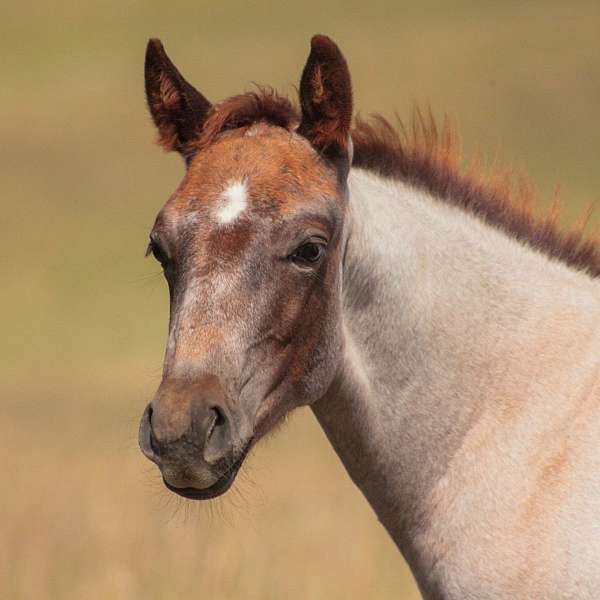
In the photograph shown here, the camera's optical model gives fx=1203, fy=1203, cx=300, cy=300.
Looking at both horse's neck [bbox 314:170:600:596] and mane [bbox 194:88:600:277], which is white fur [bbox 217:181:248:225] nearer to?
horse's neck [bbox 314:170:600:596]

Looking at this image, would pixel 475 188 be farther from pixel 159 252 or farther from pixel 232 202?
pixel 159 252

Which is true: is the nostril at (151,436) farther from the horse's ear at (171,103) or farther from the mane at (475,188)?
the mane at (475,188)

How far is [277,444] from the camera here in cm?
1734

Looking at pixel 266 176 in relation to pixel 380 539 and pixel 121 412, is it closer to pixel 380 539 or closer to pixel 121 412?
pixel 380 539

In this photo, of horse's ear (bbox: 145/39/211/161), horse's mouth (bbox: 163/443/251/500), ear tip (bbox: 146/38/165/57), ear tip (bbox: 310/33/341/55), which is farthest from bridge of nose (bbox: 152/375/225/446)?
ear tip (bbox: 146/38/165/57)

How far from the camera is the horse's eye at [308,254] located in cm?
532

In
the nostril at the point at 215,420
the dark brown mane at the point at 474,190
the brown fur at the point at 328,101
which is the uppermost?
the brown fur at the point at 328,101

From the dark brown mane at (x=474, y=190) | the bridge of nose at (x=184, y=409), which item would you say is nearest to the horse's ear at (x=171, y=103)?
the dark brown mane at (x=474, y=190)

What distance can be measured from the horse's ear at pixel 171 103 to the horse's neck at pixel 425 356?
2.74ft

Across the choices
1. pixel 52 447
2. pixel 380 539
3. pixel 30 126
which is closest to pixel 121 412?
pixel 52 447

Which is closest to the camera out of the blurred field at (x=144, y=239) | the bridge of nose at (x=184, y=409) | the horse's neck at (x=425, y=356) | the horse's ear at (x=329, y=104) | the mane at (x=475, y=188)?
the bridge of nose at (x=184, y=409)

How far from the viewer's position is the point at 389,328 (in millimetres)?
5758

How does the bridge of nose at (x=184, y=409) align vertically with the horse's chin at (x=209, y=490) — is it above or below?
above

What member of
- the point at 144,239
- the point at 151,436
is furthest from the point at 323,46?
the point at 144,239
